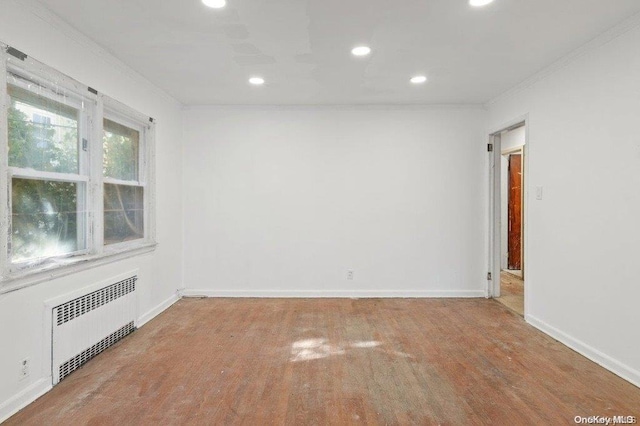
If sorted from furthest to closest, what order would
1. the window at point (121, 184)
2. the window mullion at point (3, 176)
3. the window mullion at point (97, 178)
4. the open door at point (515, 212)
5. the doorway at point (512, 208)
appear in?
the open door at point (515, 212), the doorway at point (512, 208), the window at point (121, 184), the window mullion at point (97, 178), the window mullion at point (3, 176)

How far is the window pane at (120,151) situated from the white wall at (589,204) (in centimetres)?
415

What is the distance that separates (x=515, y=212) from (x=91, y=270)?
637cm

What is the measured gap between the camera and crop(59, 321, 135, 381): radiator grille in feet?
8.30

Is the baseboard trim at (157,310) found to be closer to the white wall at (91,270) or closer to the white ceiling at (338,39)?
the white wall at (91,270)

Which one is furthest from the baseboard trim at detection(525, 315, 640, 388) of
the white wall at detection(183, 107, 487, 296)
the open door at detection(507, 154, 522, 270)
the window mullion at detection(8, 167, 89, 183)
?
the window mullion at detection(8, 167, 89, 183)

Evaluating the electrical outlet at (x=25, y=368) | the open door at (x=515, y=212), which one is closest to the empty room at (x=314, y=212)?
the electrical outlet at (x=25, y=368)

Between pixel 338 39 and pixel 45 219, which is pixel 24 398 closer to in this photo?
pixel 45 219

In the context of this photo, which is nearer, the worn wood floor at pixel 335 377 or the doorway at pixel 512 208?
the worn wood floor at pixel 335 377

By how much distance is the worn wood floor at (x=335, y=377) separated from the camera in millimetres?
2100

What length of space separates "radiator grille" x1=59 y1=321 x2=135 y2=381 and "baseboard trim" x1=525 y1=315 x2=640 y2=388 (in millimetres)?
4028

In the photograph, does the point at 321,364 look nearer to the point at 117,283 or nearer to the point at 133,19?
the point at 117,283

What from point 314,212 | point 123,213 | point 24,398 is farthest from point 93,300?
point 314,212

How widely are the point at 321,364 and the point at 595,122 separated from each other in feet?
9.68

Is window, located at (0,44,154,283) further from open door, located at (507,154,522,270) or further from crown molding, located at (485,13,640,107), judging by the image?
open door, located at (507,154,522,270)
